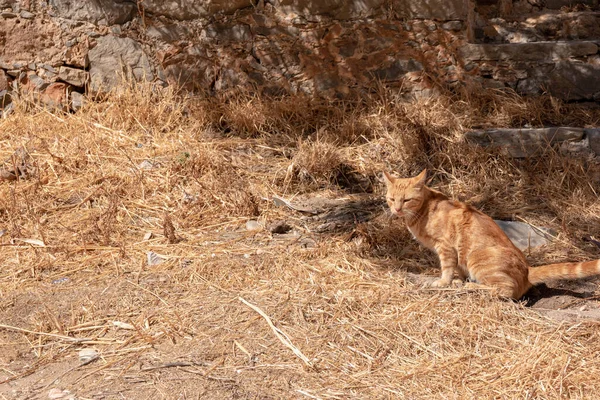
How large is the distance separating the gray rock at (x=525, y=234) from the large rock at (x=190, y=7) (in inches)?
131

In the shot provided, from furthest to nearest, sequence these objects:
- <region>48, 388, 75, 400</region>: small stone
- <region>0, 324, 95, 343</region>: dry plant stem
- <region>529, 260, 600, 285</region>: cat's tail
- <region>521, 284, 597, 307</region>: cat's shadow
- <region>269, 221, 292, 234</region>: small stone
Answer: <region>269, 221, 292, 234</region>: small stone < <region>521, 284, 597, 307</region>: cat's shadow < <region>529, 260, 600, 285</region>: cat's tail < <region>0, 324, 95, 343</region>: dry plant stem < <region>48, 388, 75, 400</region>: small stone

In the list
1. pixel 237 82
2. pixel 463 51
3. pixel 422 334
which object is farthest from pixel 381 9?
pixel 422 334

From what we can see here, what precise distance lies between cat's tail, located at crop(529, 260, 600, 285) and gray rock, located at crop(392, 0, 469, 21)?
122 inches

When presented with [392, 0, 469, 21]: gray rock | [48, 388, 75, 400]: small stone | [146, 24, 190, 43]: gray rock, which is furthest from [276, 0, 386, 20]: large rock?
[48, 388, 75, 400]: small stone

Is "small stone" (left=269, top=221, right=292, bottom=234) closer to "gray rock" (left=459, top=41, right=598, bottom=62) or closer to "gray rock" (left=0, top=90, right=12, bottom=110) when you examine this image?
"gray rock" (left=459, top=41, right=598, bottom=62)

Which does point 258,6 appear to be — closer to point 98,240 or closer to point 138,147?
point 138,147

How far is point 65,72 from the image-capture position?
734cm

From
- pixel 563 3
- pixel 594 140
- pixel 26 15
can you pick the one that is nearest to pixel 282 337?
pixel 594 140

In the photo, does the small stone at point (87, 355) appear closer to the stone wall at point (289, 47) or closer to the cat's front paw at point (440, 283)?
the cat's front paw at point (440, 283)

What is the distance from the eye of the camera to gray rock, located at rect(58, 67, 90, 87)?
734cm

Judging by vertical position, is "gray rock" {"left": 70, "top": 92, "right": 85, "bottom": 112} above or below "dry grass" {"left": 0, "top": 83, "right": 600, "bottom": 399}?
above

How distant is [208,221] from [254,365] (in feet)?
6.70

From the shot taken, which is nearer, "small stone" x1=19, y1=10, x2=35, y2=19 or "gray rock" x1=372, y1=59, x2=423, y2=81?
"gray rock" x1=372, y1=59, x2=423, y2=81

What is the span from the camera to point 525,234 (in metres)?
5.32
